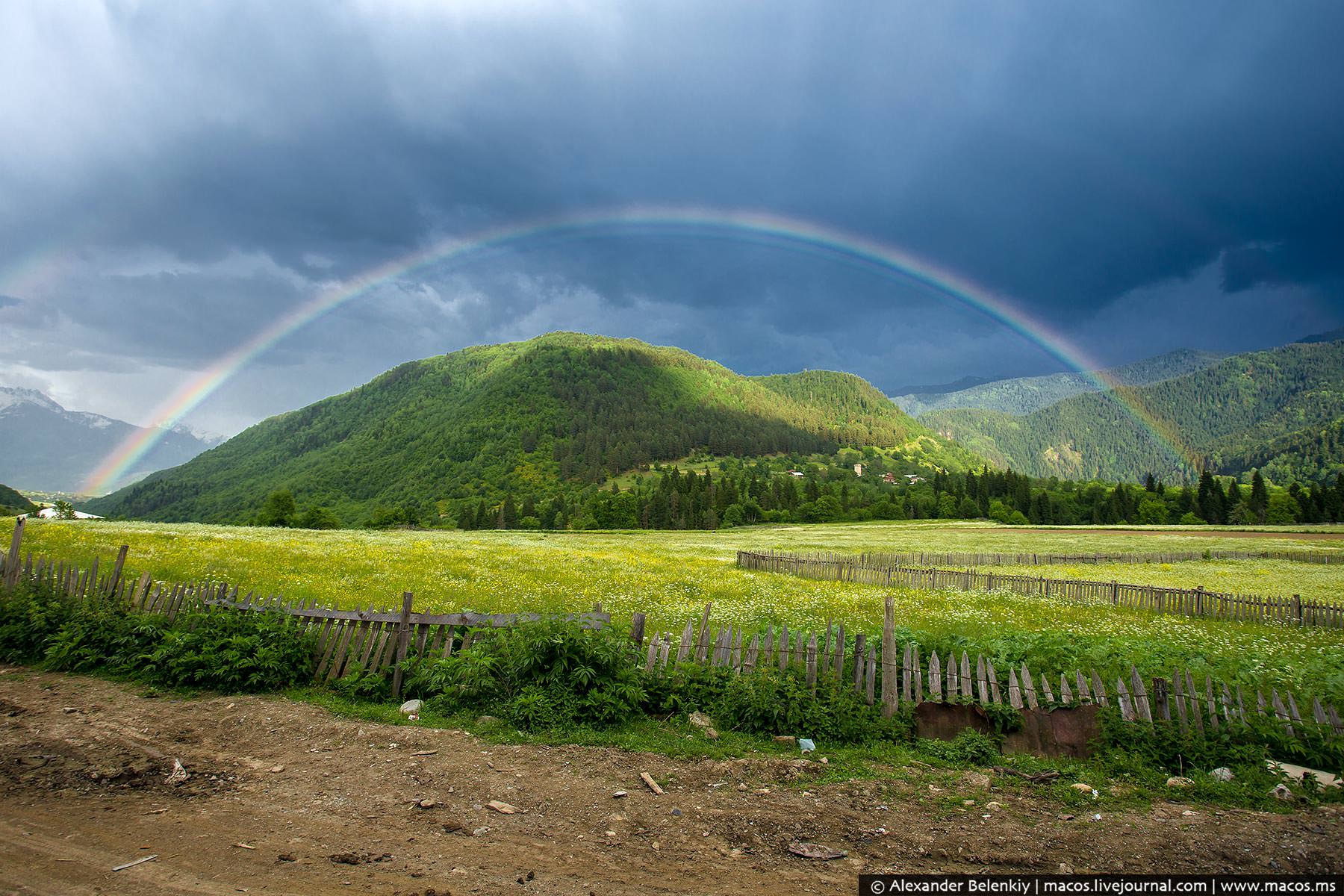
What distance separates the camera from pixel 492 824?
700 cm

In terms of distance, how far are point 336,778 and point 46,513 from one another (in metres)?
78.7

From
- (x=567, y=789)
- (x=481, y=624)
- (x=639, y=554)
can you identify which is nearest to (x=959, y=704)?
(x=567, y=789)

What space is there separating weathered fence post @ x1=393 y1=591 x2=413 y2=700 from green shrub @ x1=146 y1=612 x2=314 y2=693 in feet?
5.46

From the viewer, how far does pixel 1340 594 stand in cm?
3019

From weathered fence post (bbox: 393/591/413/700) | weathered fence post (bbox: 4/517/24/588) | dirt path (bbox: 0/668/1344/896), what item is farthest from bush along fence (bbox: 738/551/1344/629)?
weathered fence post (bbox: 4/517/24/588)

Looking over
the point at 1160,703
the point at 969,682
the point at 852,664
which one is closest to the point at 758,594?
the point at 852,664

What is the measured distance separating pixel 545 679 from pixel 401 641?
3.08 m

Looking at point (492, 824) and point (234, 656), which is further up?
point (234, 656)

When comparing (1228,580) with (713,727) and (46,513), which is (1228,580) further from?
(46,513)

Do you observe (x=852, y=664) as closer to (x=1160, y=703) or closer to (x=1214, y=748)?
(x=1160, y=703)

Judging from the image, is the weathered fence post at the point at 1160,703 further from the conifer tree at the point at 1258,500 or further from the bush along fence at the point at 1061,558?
the conifer tree at the point at 1258,500

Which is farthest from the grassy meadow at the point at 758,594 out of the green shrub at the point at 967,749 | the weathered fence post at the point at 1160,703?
the green shrub at the point at 967,749

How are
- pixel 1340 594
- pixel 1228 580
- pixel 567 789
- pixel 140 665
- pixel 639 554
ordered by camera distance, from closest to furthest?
pixel 567 789 → pixel 140 665 → pixel 1340 594 → pixel 1228 580 → pixel 639 554

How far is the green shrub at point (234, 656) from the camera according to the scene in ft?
36.2
